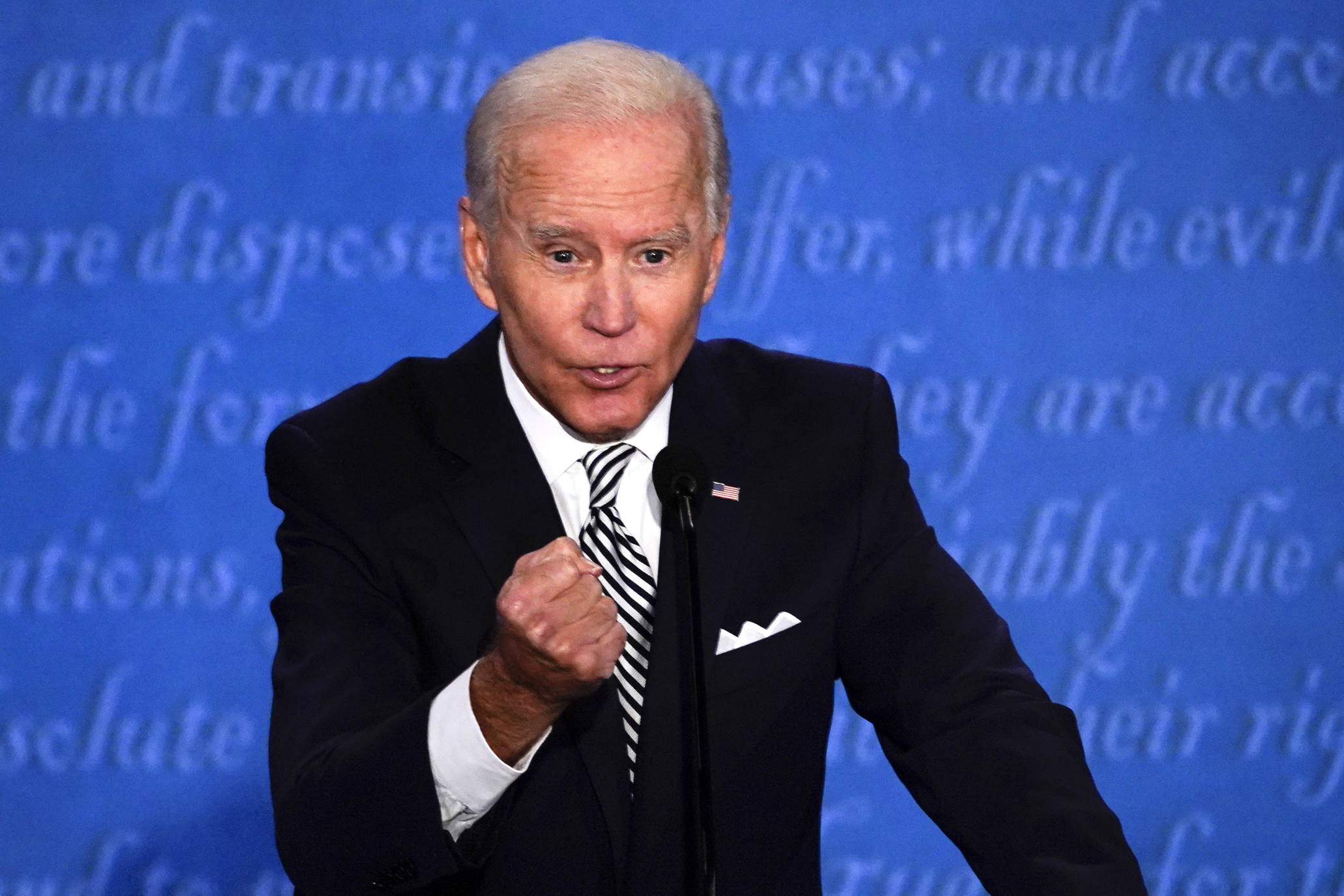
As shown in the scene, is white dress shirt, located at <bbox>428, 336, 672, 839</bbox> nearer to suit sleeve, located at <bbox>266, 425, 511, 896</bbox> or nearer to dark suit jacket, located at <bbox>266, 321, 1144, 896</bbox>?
dark suit jacket, located at <bbox>266, 321, 1144, 896</bbox>

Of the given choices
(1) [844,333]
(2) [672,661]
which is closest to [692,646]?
(2) [672,661]

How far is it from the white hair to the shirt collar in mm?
212

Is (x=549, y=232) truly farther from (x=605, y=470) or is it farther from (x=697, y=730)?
(x=697, y=730)

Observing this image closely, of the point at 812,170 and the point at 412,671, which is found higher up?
the point at 812,170

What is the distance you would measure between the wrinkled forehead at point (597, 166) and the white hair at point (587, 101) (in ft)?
0.04

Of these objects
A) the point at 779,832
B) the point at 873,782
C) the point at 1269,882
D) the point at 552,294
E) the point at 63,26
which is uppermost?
the point at 63,26

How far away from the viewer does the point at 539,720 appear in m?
1.28

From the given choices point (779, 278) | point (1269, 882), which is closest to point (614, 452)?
point (779, 278)

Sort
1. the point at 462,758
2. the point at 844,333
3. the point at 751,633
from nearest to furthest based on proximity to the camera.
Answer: the point at 462,758
the point at 751,633
the point at 844,333

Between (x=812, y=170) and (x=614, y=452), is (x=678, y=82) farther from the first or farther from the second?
(x=812, y=170)

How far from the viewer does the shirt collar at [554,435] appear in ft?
5.57

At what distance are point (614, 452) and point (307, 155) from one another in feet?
5.64

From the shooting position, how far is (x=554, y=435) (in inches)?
67.0

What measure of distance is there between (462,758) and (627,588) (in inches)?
14.8
